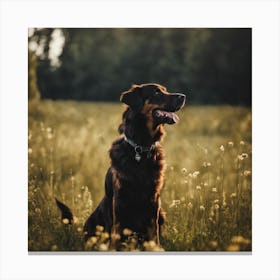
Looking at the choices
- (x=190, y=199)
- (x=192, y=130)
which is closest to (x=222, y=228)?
(x=190, y=199)

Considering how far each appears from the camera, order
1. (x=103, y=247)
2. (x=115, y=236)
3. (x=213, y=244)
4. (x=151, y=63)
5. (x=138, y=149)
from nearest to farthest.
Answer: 1. (x=138, y=149)
2. (x=115, y=236)
3. (x=103, y=247)
4. (x=213, y=244)
5. (x=151, y=63)

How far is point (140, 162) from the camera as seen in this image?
5.48 meters

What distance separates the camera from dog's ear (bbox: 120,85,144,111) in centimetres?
546

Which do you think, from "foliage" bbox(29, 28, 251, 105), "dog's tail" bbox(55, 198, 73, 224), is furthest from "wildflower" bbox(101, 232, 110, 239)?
"foliage" bbox(29, 28, 251, 105)

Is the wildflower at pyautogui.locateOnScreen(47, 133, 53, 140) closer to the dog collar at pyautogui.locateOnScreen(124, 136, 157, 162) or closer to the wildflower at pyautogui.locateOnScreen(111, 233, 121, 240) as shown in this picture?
the dog collar at pyautogui.locateOnScreen(124, 136, 157, 162)

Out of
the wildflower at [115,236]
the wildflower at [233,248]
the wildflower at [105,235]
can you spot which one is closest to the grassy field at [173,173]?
the wildflower at [233,248]

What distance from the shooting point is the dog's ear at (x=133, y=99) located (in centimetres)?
546

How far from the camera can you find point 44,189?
19.5 ft

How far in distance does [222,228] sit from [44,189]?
68.8 inches

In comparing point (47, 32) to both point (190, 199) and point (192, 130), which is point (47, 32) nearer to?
point (192, 130)

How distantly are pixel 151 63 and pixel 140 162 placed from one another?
1041mm

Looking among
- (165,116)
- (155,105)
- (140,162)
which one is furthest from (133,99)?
(140,162)

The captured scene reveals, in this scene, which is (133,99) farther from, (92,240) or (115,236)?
(92,240)

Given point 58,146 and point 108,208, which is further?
point 58,146
